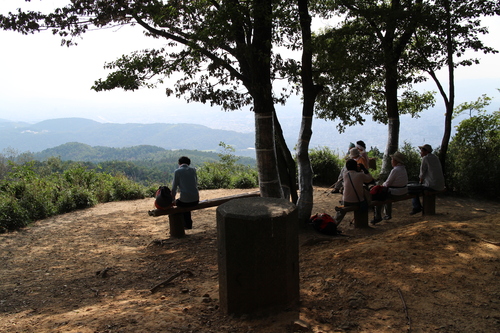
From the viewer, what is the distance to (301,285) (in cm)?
372

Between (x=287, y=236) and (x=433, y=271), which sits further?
(x=433, y=271)

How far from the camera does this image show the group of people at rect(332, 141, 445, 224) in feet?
22.2

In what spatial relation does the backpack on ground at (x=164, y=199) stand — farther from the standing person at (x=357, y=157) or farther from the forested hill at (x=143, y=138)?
the forested hill at (x=143, y=138)

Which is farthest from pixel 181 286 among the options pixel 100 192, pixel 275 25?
pixel 100 192

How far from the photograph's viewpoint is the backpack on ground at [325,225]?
6680 mm

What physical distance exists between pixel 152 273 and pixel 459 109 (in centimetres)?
1214

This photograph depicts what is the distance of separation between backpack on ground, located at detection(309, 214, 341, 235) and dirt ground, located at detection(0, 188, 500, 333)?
16 centimetres

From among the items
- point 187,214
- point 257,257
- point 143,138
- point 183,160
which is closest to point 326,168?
point 187,214

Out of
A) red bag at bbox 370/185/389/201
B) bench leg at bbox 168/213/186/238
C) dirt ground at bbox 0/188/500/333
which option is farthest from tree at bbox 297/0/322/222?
bench leg at bbox 168/213/186/238

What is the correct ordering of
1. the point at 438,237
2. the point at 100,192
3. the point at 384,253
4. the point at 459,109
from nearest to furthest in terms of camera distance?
the point at 384,253 → the point at 438,237 → the point at 100,192 → the point at 459,109

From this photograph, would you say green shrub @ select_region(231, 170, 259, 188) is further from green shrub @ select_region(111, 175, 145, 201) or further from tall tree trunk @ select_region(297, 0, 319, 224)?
tall tree trunk @ select_region(297, 0, 319, 224)

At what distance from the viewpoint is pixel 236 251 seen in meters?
2.99

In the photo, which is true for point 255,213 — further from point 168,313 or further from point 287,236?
point 168,313

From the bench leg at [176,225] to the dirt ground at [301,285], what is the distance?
7.1 inches
